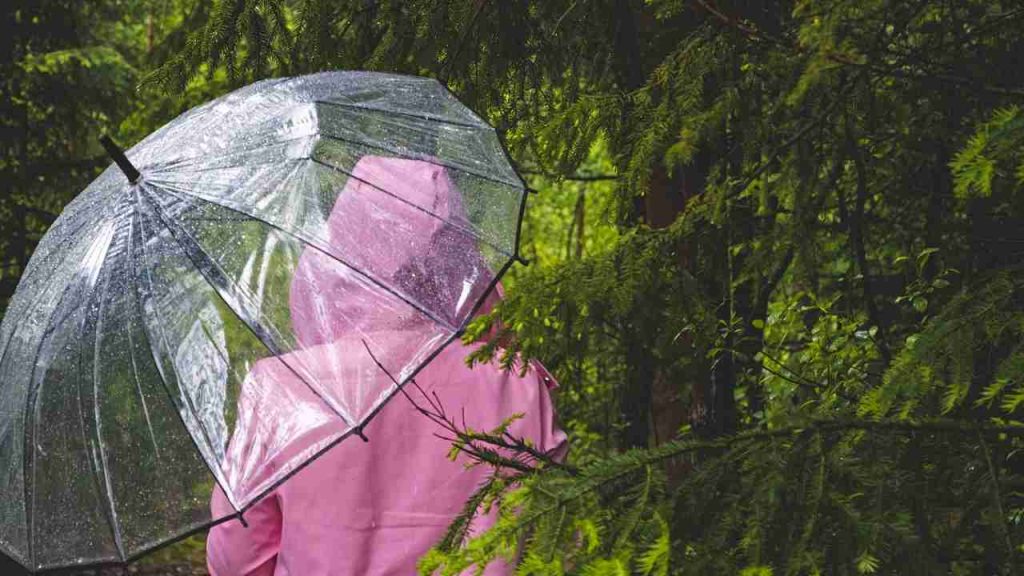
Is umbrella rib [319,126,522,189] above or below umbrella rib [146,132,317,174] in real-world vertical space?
below

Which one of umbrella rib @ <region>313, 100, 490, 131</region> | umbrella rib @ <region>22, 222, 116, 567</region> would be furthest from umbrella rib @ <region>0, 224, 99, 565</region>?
umbrella rib @ <region>313, 100, 490, 131</region>

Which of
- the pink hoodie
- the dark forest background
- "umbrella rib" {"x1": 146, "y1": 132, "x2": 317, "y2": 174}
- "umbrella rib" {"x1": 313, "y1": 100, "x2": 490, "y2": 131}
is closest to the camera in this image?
the dark forest background

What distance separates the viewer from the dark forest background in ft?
5.64

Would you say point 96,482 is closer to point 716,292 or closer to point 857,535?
point 857,535

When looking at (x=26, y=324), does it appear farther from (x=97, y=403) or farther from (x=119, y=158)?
(x=119, y=158)

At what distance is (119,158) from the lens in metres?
2.47

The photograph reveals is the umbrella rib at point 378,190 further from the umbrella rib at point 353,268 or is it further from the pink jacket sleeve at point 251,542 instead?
the pink jacket sleeve at point 251,542

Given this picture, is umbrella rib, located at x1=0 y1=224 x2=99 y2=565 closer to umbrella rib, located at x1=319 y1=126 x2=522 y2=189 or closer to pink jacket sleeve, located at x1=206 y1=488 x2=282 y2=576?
pink jacket sleeve, located at x1=206 y1=488 x2=282 y2=576

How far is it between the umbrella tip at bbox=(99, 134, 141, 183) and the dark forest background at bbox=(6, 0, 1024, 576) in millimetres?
783

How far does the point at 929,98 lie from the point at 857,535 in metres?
1.63

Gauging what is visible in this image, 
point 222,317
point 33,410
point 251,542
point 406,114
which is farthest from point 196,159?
point 251,542

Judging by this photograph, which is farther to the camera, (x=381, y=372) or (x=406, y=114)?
(x=406, y=114)

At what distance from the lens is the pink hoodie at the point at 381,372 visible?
2418 mm

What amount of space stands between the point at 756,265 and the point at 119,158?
1391mm
